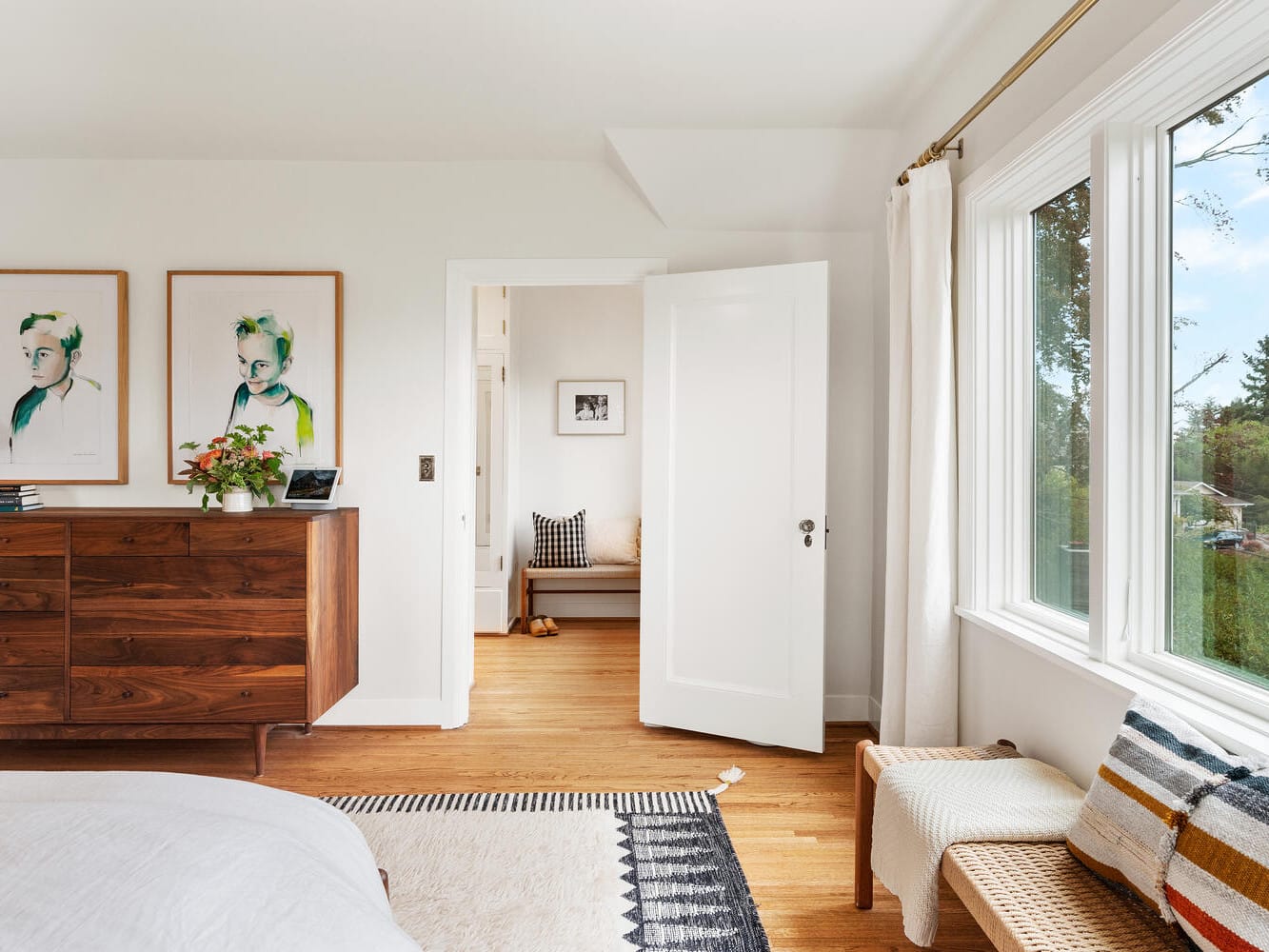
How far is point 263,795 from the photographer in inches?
51.9

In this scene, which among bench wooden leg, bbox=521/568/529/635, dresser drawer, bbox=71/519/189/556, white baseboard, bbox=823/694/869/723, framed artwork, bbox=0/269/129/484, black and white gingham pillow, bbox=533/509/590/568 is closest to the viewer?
dresser drawer, bbox=71/519/189/556

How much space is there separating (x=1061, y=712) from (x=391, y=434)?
2607mm

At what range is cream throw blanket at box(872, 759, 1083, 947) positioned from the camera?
1.53m

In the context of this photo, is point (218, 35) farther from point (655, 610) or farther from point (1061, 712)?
point (1061, 712)

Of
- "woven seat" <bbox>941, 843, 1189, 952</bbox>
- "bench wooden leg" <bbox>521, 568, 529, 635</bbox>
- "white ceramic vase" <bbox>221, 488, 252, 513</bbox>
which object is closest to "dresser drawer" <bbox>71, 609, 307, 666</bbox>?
"white ceramic vase" <bbox>221, 488, 252, 513</bbox>

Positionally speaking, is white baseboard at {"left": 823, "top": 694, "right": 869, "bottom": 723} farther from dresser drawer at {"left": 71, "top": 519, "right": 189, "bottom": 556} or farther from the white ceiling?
dresser drawer at {"left": 71, "top": 519, "right": 189, "bottom": 556}

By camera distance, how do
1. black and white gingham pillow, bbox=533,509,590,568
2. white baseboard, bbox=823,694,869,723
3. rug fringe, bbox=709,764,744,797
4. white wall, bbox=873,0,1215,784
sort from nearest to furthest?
white wall, bbox=873,0,1215,784
rug fringe, bbox=709,764,744,797
white baseboard, bbox=823,694,869,723
black and white gingham pillow, bbox=533,509,590,568

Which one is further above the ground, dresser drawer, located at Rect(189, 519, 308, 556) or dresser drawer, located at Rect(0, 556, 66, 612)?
dresser drawer, located at Rect(189, 519, 308, 556)

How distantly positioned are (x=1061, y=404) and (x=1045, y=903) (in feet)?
4.33

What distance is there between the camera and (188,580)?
111 inches

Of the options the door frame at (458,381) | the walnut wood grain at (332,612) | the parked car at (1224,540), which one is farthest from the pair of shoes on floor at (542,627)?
the parked car at (1224,540)

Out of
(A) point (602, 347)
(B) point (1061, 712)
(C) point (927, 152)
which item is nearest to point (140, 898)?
(B) point (1061, 712)

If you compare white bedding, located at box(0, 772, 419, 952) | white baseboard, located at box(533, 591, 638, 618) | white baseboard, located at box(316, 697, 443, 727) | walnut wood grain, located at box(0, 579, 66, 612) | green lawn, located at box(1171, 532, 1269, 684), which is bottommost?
white baseboard, located at box(316, 697, 443, 727)

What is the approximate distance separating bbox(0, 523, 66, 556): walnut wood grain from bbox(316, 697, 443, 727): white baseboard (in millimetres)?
1192
